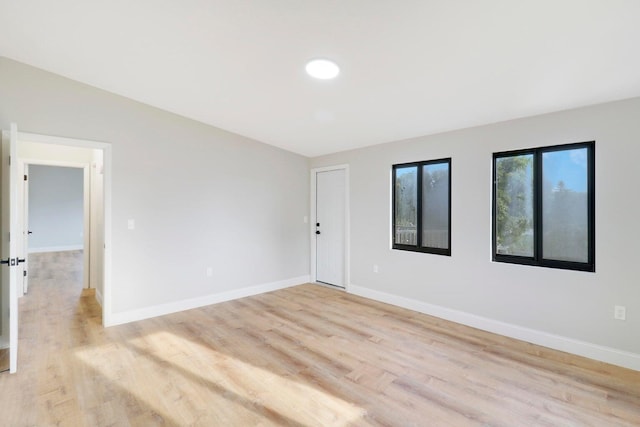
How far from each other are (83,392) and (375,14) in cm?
337

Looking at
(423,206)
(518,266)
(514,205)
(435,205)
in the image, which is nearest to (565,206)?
(514,205)

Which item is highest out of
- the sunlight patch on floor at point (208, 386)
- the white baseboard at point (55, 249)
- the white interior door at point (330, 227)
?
the white interior door at point (330, 227)

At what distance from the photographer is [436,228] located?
12.8 feet

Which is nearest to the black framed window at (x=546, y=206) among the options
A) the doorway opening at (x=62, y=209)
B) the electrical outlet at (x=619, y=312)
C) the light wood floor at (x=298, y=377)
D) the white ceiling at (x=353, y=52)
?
the electrical outlet at (x=619, y=312)

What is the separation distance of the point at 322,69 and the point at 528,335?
11.0 ft

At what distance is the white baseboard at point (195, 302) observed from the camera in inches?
140

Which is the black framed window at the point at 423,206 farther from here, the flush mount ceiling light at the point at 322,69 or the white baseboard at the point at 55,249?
the white baseboard at the point at 55,249

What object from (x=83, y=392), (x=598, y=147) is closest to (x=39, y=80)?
(x=83, y=392)

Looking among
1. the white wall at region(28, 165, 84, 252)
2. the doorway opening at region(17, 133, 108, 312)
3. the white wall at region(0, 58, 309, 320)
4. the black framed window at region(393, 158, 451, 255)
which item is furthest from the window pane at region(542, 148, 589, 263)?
→ the white wall at region(28, 165, 84, 252)

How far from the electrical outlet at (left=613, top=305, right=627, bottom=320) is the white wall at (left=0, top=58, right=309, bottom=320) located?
13.5ft

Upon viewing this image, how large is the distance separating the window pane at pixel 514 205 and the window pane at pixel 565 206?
132 mm

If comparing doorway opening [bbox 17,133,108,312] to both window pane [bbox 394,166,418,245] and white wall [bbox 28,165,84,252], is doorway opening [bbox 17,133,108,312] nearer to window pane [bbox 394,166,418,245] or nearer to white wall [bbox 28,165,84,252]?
white wall [bbox 28,165,84,252]

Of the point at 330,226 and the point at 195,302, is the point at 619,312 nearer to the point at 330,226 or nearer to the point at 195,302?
the point at 330,226

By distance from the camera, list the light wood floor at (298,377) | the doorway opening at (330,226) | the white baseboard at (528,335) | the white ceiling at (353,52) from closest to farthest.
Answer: the white ceiling at (353,52) → the light wood floor at (298,377) → the white baseboard at (528,335) → the doorway opening at (330,226)
